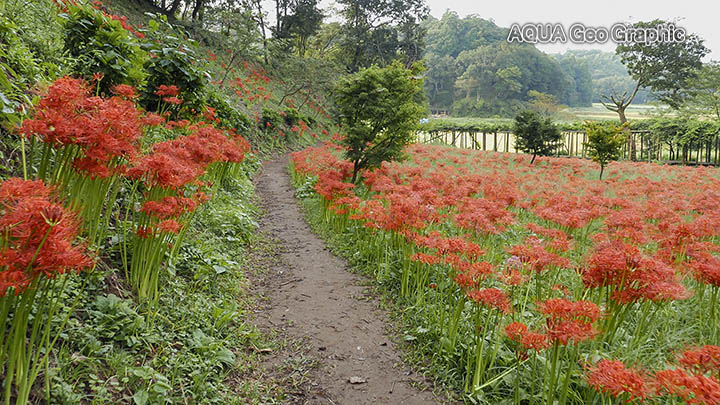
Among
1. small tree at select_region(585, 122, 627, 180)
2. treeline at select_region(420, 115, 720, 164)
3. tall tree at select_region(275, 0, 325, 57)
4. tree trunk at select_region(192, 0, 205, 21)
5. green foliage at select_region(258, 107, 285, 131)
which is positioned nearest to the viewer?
small tree at select_region(585, 122, 627, 180)

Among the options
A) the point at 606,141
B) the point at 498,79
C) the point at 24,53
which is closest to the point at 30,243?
the point at 24,53

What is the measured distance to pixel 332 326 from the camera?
3.52 meters

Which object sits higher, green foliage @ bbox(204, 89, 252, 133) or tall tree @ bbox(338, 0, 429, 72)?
tall tree @ bbox(338, 0, 429, 72)

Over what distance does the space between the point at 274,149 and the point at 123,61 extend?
10.5 meters

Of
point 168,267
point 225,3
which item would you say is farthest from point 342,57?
point 168,267

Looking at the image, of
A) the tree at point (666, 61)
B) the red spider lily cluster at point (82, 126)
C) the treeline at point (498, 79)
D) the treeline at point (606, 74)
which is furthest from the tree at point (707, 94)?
the treeline at point (606, 74)

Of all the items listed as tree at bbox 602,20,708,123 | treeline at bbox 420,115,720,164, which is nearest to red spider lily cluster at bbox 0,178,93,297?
treeline at bbox 420,115,720,164

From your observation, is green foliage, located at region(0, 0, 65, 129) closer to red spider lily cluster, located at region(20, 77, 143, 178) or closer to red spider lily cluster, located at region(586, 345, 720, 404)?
red spider lily cluster, located at region(20, 77, 143, 178)

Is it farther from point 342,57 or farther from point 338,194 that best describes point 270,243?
point 342,57

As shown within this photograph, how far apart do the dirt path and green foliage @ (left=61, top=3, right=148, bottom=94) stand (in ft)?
9.41

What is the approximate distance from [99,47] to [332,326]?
398cm

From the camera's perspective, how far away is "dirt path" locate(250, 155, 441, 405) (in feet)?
8.80

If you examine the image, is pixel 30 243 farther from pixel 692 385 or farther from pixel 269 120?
pixel 269 120

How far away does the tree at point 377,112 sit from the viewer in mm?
8422
